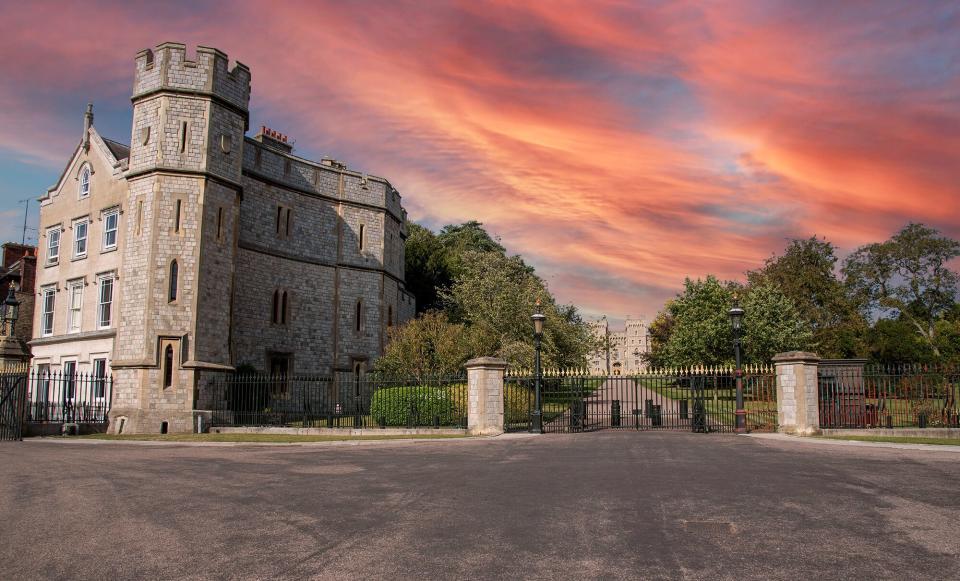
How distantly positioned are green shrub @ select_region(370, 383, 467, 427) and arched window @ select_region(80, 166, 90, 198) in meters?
19.4

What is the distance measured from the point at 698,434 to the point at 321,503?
14299 millimetres

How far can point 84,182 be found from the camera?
3297 centimetres

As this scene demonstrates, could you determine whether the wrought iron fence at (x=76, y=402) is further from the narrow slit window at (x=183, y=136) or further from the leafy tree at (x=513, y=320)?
the leafy tree at (x=513, y=320)

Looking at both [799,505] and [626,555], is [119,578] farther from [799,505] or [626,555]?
[799,505]

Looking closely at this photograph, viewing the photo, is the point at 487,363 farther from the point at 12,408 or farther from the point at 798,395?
the point at 12,408

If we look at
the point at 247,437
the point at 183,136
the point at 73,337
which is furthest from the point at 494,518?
the point at 73,337

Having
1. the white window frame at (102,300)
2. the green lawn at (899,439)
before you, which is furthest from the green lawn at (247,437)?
the green lawn at (899,439)

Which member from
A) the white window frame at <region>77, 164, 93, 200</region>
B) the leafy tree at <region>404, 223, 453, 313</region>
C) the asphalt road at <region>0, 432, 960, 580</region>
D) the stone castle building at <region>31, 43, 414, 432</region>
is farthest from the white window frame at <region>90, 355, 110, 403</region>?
the leafy tree at <region>404, 223, 453, 313</region>

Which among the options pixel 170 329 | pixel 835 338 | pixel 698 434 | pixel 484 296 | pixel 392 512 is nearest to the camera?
pixel 392 512

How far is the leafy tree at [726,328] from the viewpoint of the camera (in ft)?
151

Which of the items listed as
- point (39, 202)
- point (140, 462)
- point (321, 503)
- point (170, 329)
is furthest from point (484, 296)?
point (321, 503)

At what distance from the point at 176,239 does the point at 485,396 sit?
14187 millimetres

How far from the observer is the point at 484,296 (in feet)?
131

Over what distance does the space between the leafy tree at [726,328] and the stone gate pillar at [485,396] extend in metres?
27.5
